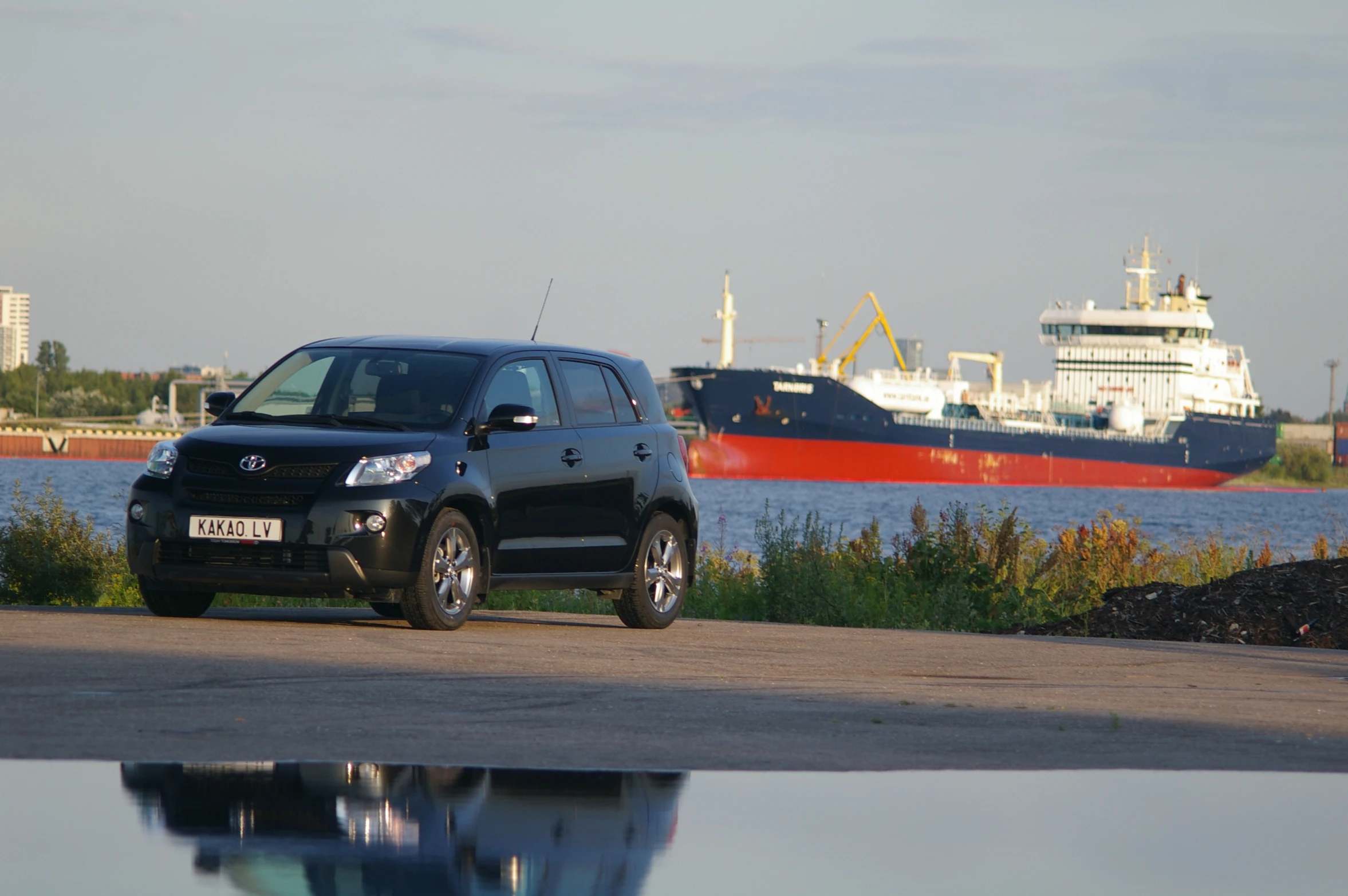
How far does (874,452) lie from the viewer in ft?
283

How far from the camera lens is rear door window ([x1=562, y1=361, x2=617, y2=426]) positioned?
11.0 m

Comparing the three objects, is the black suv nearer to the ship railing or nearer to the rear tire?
the rear tire

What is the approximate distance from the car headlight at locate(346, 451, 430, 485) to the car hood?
3 centimetres

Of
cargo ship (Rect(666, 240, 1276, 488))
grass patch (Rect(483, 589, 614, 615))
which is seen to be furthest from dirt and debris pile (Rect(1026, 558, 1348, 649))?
cargo ship (Rect(666, 240, 1276, 488))

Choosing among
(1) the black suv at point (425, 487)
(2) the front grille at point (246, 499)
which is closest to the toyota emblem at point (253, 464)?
(1) the black suv at point (425, 487)

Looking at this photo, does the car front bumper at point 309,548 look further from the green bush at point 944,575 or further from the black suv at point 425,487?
the green bush at point 944,575

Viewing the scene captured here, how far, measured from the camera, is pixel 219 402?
10.7 m

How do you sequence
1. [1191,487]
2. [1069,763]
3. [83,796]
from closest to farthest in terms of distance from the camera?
[83,796] → [1069,763] → [1191,487]

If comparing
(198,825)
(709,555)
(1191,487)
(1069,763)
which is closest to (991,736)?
(1069,763)

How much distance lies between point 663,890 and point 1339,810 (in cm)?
222

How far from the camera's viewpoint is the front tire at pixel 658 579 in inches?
441

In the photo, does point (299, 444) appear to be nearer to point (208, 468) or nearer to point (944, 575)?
point (208, 468)

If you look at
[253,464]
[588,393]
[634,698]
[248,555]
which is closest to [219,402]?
[253,464]

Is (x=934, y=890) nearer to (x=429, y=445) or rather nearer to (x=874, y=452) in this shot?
(x=429, y=445)
